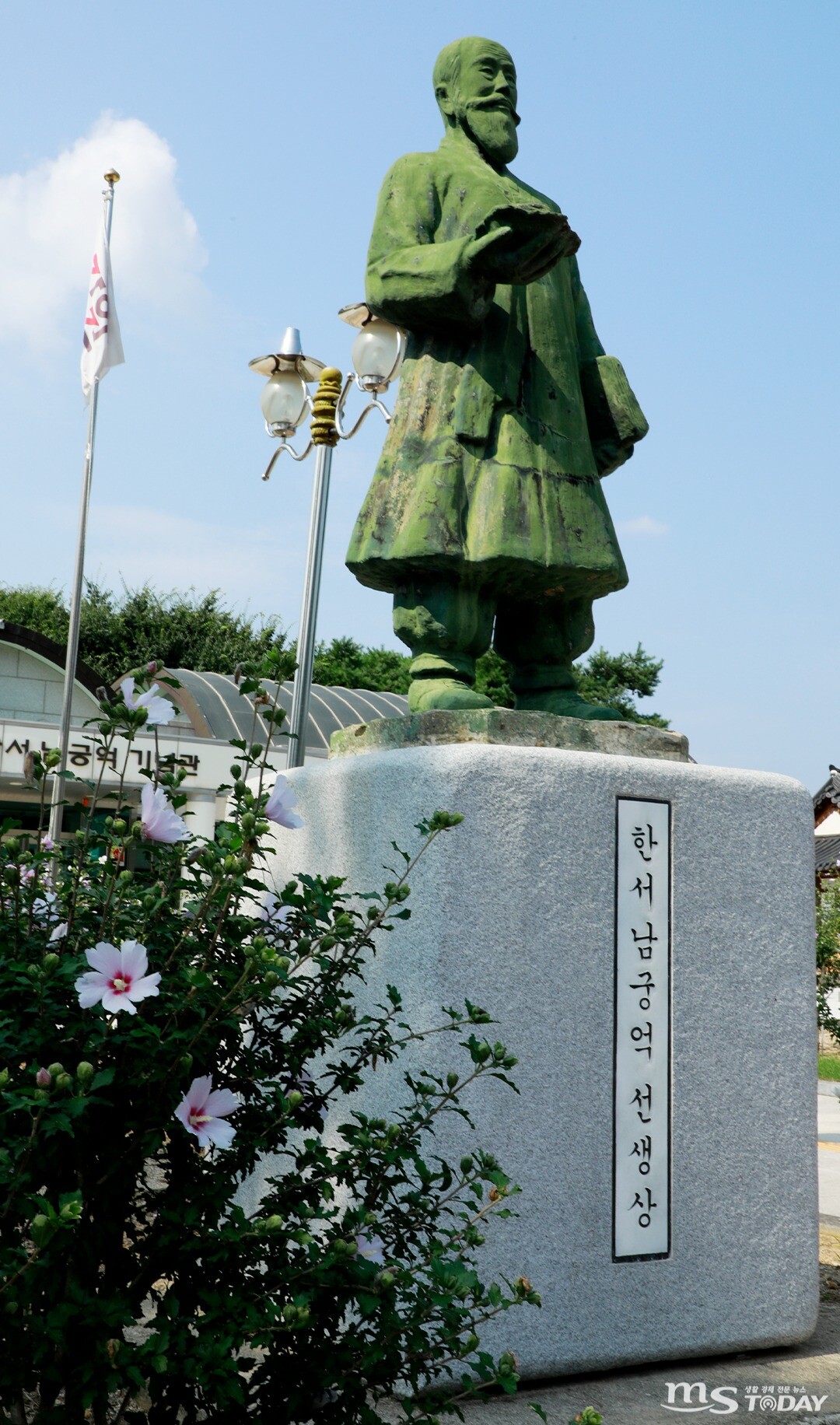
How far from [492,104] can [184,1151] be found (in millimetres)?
3162

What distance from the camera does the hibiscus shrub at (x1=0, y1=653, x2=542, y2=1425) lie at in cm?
181

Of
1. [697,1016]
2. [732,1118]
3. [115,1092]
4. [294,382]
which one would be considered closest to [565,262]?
[697,1016]

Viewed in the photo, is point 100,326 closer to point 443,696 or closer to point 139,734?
point 139,734

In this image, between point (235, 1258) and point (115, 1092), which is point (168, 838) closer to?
point (115, 1092)

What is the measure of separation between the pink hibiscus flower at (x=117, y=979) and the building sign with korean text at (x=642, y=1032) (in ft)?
5.83

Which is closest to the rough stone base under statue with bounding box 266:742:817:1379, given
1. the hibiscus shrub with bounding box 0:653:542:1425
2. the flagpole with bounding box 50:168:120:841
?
Answer: the hibiscus shrub with bounding box 0:653:542:1425

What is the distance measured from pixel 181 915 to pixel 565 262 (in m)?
2.70

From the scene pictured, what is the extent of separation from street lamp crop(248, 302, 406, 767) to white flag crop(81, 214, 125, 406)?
8.78 ft

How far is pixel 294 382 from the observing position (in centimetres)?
830

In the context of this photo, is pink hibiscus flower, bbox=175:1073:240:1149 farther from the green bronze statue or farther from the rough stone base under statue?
the green bronze statue

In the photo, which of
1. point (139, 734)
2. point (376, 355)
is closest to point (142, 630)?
point (139, 734)

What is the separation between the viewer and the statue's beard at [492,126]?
383 centimetres

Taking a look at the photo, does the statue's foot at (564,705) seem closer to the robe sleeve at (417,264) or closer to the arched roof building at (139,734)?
the robe sleeve at (417,264)

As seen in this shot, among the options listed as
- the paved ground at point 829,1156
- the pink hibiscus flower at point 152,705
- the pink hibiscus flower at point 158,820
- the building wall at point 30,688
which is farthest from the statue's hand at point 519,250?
the building wall at point 30,688
